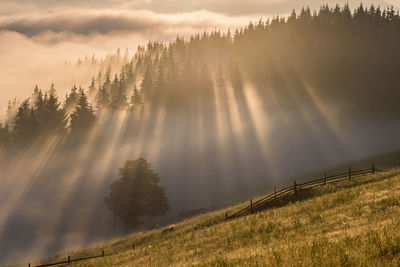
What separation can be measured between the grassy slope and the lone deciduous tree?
24.3 metres

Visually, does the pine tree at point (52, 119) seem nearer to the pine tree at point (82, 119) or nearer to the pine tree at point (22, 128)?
the pine tree at point (22, 128)

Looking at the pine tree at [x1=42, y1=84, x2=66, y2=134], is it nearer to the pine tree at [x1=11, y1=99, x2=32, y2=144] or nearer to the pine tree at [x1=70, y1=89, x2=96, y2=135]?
the pine tree at [x1=11, y1=99, x2=32, y2=144]

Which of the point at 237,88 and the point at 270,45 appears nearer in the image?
the point at 237,88

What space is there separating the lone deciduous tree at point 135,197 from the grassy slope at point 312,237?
24.3 meters

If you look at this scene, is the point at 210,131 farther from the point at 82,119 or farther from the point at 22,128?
the point at 22,128

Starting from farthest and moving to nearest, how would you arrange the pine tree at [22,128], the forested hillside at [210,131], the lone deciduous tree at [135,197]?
the pine tree at [22,128]
the forested hillside at [210,131]
the lone deciduous tree at [135,197]

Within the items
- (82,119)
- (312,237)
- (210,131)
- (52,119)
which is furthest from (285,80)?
(312,237)

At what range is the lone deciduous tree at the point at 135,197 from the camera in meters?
57.3

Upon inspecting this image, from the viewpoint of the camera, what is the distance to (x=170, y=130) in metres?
111

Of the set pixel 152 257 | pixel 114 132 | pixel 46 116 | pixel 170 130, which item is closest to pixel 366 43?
pixel 170 130

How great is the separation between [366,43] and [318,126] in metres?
76.5

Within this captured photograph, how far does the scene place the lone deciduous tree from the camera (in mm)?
57344

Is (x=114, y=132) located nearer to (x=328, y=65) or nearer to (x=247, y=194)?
(x=247, y=194)

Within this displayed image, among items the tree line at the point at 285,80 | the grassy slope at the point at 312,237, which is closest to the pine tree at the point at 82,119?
the tree line at the point at 285,80
